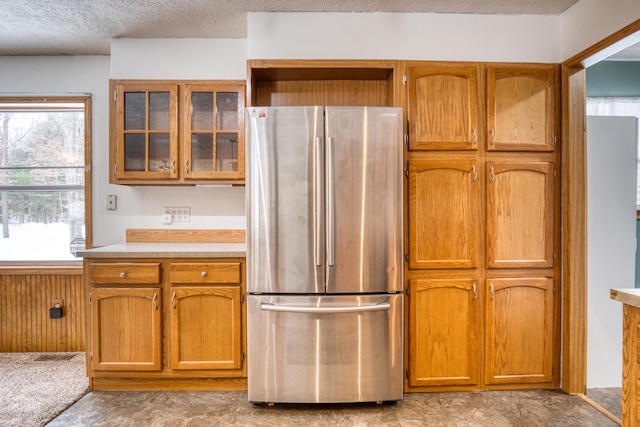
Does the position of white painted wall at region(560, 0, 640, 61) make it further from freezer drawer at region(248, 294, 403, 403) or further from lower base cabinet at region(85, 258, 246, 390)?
lower base cabinet at region(85, 258, 246, 390)

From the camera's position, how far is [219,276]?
2371mm

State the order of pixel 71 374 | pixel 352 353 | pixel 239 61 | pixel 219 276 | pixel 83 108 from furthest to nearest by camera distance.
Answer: pixel 83 108
pixel 239 61
pixel 71 374
pixel 219 276
pixel 352 353

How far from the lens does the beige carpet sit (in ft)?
7.07

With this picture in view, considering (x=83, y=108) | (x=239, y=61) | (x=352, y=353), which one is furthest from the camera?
(x=83, y=108)

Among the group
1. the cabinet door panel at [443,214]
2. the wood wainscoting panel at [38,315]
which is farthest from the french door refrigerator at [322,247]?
the wood wainscoting panel at [38,315]

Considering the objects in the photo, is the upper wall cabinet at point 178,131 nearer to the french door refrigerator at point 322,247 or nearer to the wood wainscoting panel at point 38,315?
the french door refrigerator at point 322,247

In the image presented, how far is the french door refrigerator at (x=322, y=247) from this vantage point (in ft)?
7.06

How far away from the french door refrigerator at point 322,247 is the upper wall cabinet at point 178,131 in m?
0.61

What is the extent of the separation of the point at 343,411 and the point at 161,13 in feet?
8.94

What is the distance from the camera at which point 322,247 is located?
215 cm

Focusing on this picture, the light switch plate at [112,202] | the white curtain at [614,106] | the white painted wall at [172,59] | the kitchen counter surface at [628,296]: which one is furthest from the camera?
the white curtain at [614,106]

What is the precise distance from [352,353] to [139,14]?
8.28ft

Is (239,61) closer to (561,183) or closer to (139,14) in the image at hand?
(139,14)

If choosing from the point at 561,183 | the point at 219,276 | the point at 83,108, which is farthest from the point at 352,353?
the point at 83,108
